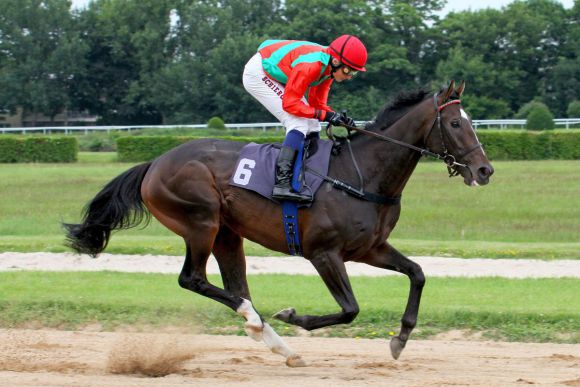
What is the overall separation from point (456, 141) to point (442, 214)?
12.3 m

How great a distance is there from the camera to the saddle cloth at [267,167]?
23.9ft

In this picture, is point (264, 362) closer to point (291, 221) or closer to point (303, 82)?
point (291, 221)

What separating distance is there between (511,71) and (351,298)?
4821 centimetres

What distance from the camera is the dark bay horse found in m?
7.11

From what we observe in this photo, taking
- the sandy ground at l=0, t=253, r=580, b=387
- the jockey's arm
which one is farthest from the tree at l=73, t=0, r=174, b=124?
the jockey's arm

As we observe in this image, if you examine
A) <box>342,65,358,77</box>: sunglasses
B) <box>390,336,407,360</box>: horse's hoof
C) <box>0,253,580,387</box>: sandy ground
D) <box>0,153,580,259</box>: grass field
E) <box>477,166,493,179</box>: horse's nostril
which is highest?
<box>342,65,358,77</box>: sunglasses

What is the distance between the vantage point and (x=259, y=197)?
743cm

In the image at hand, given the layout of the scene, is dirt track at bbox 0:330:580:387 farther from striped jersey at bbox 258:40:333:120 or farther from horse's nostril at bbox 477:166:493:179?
striped jersey at bbox 258:40:333:120

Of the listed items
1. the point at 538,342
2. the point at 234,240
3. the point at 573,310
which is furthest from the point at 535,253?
the point at 234,240

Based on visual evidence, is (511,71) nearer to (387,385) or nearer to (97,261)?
(97,261)

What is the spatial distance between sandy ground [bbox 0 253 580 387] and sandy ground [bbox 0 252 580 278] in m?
3.71

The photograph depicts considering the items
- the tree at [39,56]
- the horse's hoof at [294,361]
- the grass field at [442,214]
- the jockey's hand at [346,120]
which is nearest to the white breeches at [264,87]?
the jockey's hand at [346,120]

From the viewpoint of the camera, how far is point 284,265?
1320 cm

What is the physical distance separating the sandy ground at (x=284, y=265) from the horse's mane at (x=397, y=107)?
4.82 meters
